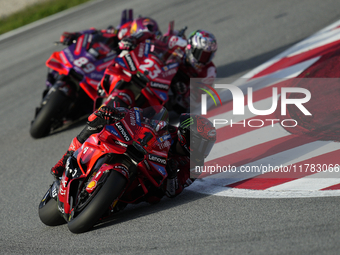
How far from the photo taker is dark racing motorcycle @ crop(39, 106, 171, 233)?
4.15 metres

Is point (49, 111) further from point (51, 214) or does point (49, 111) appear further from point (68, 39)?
point (51, 214)

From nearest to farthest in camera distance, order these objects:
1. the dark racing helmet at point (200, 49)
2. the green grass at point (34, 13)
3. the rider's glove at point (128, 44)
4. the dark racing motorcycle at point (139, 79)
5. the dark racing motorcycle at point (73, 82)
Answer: the dark racing motorcycle at point (139, 79)
the dark racing helmet at point (200, 49)
the rider's glove at point (128, 44)
the dark racing motorcycle at point (73, 82)
the green grass at point (34, 13)

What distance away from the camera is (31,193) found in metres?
6.03

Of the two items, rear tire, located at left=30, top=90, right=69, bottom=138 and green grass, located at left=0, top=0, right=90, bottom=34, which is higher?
rear tire, located at left=30, top=90, right=69, bottom=138

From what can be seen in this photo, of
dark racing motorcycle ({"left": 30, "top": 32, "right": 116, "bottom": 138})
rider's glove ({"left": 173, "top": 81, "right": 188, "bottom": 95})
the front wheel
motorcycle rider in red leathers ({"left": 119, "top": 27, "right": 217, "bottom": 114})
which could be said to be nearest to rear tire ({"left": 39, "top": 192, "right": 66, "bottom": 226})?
the front wheel

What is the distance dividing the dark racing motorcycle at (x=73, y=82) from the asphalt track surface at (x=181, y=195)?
345 mm

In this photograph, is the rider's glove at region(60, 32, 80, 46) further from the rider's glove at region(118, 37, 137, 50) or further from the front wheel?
the front wheel

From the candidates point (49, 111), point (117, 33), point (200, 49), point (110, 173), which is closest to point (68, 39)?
point (117, 33)

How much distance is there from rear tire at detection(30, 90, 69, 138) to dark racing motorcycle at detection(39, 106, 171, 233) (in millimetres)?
2974

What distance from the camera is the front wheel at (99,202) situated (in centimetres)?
404

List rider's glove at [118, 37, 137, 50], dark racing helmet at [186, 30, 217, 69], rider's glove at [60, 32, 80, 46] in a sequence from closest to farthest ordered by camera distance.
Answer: dark racing helmet at [186, 30, 217, 69]
rider's glove at [118, 37, 137, 50]
rider's glove at [60, 32, 80, 46]

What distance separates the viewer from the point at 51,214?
4.73 m

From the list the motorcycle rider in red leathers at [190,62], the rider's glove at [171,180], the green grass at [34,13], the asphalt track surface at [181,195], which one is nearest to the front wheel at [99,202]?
the asphalt track surface at [181,195]

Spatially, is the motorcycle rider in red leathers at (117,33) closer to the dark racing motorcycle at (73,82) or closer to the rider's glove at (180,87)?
the dark racing motorcycle at (73,82)
